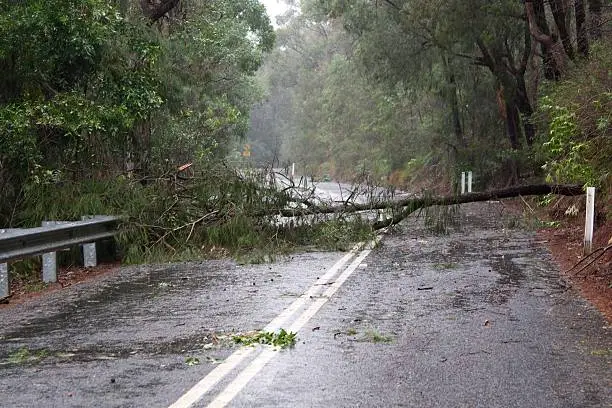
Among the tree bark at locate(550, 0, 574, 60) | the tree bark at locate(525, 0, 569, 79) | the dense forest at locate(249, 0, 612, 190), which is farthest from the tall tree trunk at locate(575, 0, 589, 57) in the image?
the tree bark at locate(525, 0, 569, 79)

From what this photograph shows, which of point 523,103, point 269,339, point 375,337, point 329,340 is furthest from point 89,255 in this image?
point 523,103

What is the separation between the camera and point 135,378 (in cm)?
617

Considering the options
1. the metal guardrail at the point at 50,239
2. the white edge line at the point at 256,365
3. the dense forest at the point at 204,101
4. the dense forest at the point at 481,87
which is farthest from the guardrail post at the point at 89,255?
the dense forest at the point at 481,87

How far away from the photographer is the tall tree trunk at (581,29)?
20.8m

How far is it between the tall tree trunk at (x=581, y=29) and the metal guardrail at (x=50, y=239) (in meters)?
13.6

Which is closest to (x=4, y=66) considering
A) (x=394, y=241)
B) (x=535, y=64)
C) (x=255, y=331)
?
(x=394, y=241)

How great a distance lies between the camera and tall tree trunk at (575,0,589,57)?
20817mm

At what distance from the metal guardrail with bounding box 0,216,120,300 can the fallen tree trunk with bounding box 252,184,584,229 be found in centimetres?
357

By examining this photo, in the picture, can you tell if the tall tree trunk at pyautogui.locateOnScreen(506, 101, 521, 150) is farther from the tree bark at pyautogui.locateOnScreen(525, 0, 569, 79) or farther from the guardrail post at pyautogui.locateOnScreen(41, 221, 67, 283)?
the guardrail post at pyautogui.locateOnScreen(41, 221, 67, 283)

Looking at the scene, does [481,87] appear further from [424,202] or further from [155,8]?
[424,202]

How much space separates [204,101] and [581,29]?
21753 mm

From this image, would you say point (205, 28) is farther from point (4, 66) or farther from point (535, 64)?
point (535, 64)

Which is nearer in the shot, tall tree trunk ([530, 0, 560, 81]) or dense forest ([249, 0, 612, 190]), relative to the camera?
dense forest ([249, 0, 612, 190])

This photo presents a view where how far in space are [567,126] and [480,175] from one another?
73.4 feet
